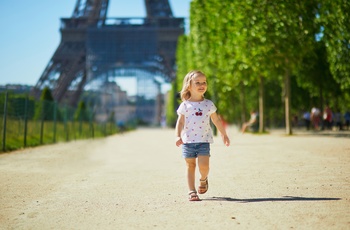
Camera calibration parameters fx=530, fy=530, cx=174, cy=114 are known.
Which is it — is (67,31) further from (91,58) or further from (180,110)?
(180,110)

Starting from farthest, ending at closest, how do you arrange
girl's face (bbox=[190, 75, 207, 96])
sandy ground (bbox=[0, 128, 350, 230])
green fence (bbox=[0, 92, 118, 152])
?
green fence (bbox=[0, 92, 118, 152]) → girl's face (bbox=[190, 75, 207, 96]) → sandy ground (bbox=[0, 128, 350, 230])

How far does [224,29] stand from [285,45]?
4.40 m

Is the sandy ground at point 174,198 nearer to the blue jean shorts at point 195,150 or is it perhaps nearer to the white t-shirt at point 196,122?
the blue jean shorts at point 195,150

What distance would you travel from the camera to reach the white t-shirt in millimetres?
5816

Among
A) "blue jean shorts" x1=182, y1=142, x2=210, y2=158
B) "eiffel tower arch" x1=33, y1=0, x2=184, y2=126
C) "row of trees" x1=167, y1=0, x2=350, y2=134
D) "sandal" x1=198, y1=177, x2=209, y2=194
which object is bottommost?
"sandal" x1=198, y1=177, x2=209, y2=194

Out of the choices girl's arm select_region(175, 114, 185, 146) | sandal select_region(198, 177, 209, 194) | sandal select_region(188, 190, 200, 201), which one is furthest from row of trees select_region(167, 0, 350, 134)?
sandal select_region(188, 190, 200, 201)

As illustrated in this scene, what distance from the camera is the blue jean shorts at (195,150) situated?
579cm

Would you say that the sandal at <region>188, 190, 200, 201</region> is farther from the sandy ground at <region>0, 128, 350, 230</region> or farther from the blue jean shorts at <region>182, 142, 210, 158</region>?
the blue jean shorts at <region>182, 142, 210, 158</region>

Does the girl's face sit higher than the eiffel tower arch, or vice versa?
the eiffel tower arch

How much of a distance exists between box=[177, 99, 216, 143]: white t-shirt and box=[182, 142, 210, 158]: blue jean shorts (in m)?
0.05

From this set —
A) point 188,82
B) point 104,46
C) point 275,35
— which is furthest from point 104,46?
point 188,82

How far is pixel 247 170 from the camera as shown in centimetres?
881

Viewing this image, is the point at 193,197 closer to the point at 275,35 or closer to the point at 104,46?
the point at 275,35

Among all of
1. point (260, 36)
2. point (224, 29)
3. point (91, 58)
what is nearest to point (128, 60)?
point (91, 58)
